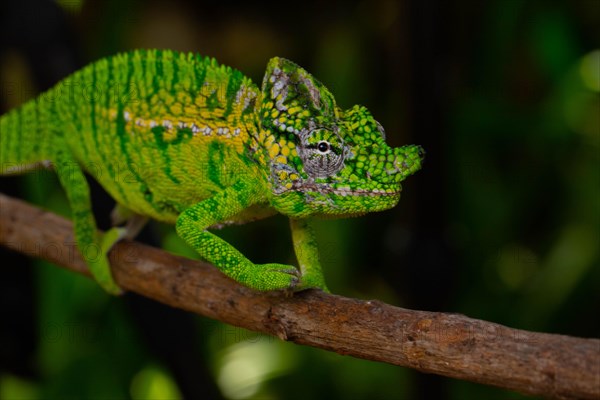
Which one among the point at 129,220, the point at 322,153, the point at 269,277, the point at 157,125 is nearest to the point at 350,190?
the point at 322,153

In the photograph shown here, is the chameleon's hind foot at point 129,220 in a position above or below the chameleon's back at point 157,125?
below

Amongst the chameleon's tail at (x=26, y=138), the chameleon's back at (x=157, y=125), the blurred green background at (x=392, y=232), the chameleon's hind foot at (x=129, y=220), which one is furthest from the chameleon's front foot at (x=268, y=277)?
the blurred green background at (x=392, y=232)

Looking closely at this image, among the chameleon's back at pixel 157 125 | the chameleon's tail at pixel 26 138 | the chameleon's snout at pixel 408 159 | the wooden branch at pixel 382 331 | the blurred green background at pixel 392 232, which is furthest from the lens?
the blurred green background at pixel 392 232

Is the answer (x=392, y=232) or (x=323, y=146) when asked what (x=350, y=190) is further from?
(x=392, y=232)

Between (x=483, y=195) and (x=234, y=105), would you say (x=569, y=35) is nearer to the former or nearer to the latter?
(x=483, y=195)

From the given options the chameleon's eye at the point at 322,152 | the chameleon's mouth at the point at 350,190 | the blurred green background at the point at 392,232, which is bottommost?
the blurred green background at the point at 392,232

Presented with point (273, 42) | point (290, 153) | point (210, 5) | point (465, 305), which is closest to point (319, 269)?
point (290, 153)

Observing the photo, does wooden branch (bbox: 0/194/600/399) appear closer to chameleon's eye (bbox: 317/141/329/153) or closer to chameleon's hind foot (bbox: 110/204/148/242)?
chameleon's hind foot (bbox: 110/204/148/242)

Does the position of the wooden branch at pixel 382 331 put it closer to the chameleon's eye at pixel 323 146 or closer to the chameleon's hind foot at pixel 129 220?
the chameleon's hind foot at pixel 129 220
